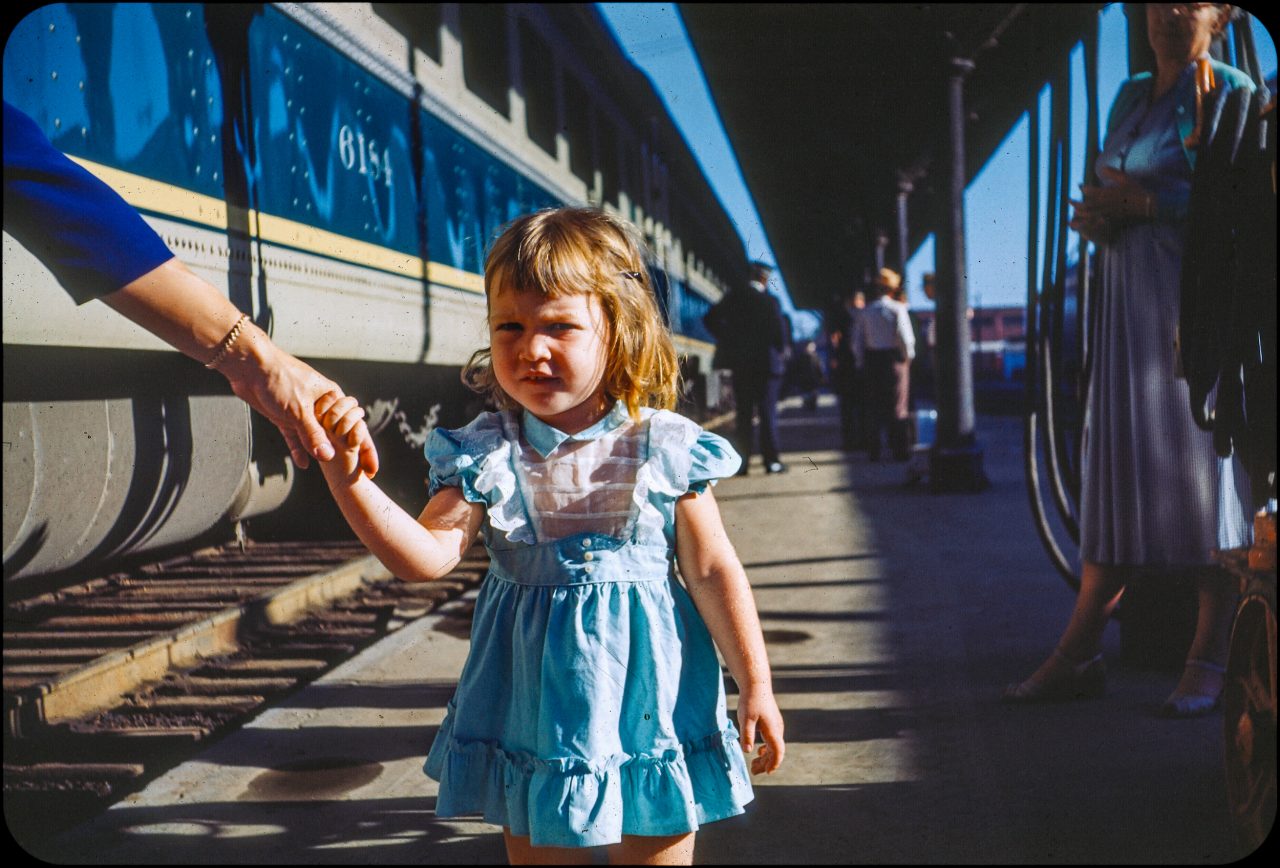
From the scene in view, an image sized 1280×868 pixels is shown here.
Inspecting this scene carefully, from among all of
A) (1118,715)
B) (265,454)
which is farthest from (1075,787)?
(265,454)

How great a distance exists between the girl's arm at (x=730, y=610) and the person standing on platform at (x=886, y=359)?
6.05m

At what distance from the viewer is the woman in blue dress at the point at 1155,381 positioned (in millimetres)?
2307

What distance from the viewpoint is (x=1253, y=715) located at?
1.65 m

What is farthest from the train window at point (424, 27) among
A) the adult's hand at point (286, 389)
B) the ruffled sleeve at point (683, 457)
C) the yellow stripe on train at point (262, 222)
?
the adult's hand at point (286, 389)

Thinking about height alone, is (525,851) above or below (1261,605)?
below

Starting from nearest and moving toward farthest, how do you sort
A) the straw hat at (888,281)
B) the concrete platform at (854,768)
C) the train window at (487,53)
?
the concrete platform at (854,768) → the train window at (487,53) → the straw hat at (888,281)

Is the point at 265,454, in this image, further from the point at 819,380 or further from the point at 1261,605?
the point at 819,380

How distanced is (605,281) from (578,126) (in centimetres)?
556

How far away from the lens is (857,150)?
7.74m

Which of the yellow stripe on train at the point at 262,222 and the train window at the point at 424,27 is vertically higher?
the train window at the point at 424,27

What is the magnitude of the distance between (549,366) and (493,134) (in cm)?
367

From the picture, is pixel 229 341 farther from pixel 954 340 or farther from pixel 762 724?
pixel 954 340

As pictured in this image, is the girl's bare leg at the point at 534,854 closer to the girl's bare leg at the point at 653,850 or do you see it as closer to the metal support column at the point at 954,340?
the girl's bare leg at the point at 653,850

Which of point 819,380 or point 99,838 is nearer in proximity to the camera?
point 99,838
